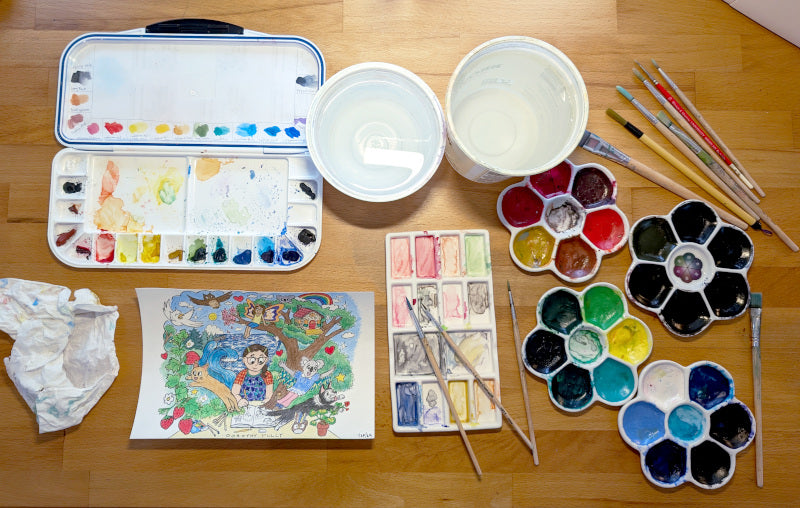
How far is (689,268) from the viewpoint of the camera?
1.21 metres

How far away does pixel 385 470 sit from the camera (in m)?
1.18

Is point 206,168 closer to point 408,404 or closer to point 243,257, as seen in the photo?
point 243,257

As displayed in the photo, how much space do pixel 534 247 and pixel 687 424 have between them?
52cm

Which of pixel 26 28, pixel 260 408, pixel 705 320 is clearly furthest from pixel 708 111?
pixel 26 28

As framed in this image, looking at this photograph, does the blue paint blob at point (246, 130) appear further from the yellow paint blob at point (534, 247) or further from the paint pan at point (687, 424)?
the paint pan at point (687, 424)

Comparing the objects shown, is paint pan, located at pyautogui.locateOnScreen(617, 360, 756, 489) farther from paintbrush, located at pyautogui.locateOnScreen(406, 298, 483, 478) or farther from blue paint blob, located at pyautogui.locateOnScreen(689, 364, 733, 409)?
paintbrush, located at pyautogui.locateOnScreen(406, 298, 483, 478)

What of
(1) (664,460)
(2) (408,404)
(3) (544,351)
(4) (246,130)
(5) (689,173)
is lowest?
(1) (664,460)

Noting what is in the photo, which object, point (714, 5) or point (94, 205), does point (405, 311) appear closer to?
point (94, 205)

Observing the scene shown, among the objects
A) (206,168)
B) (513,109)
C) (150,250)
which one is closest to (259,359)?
(150,250)

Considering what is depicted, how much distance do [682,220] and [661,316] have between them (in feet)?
0.73

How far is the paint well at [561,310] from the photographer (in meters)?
1.20

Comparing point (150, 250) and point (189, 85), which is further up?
point (189, 85)

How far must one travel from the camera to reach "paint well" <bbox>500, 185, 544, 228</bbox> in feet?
3.96

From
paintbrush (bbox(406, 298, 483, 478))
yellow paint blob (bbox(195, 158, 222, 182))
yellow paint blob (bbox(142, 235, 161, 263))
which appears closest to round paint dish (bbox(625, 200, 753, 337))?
paintbrush (bbox(406, 298, 483, 478))
